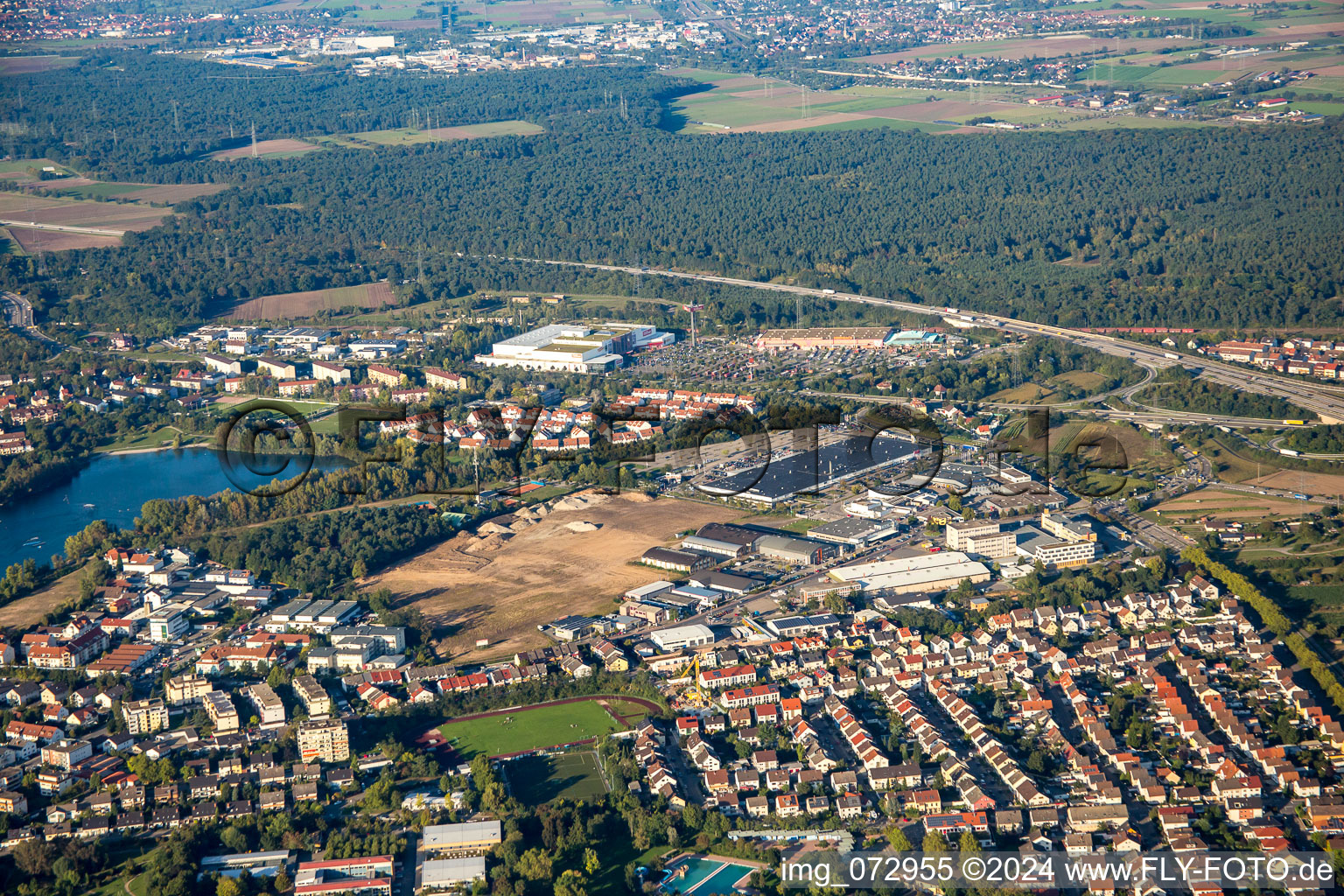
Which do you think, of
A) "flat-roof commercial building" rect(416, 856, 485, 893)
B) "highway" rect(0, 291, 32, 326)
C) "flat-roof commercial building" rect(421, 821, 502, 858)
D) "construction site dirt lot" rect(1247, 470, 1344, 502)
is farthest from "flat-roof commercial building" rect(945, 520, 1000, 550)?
"highway" rect(0, 291, 32, 326)

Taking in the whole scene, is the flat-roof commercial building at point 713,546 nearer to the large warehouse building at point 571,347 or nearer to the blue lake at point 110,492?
the blue lake at point 110,492

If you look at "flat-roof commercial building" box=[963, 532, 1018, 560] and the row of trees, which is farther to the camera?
"flat-roof commercial building" box=[963, 532, 1018, 560]

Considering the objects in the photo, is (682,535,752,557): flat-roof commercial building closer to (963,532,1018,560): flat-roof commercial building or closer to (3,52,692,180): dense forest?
(963,532,1018,560): flat-roof commercial building

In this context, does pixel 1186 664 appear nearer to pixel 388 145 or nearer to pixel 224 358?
pixel 224 358

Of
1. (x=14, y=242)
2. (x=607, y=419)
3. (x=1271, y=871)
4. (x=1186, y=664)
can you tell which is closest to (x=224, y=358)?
(x=607, y=419)

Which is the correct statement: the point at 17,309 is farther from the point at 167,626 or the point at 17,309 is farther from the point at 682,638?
the point at 682,638
